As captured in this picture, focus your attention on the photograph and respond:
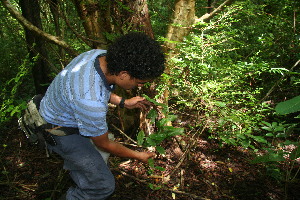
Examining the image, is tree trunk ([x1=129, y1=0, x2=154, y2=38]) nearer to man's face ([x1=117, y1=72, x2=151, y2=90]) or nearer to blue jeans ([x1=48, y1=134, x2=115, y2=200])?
man's face ([x1=117, y1=72, x2=151, y2=90])

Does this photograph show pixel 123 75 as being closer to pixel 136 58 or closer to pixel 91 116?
pixel 136 58

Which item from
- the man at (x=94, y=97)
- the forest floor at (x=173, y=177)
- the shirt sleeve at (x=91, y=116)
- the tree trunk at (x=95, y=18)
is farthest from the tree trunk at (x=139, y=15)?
the forest floor at (x=173, y=177)

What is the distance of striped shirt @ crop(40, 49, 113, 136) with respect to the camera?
1.59 m

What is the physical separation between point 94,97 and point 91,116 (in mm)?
157

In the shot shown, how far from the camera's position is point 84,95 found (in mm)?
1584

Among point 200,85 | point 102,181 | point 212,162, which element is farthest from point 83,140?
point 212,162

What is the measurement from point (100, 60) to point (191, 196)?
79.3 inches

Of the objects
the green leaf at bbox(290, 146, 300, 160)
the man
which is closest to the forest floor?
the man

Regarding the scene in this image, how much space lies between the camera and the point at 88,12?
2.86 meters

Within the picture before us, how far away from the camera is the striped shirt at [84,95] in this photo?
1.59m

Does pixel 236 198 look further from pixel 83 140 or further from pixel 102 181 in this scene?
pixel 83 140

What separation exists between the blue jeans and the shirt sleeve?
1.59 feet

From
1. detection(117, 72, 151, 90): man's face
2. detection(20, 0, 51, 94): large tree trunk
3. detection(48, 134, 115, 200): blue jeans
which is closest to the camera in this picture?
detection(117, 72, 151, 90): man's face

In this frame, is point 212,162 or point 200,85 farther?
point 212,162
